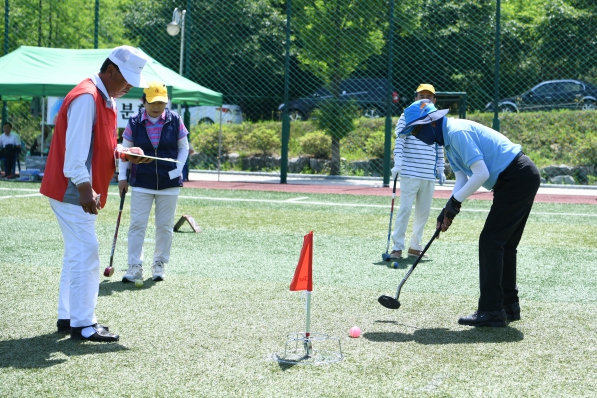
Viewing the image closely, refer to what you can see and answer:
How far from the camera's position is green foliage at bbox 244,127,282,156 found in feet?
77.7

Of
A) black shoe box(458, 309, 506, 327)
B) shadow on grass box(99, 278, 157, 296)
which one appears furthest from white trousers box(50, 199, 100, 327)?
black shoe box(458, 309, 506, 327)

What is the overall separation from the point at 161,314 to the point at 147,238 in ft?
14.2

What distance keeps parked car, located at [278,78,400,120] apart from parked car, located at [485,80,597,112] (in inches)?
97.7

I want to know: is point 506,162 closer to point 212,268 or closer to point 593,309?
point 593,309

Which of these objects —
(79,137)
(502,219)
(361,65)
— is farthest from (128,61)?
(361,65)

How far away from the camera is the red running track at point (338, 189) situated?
16.4 meters

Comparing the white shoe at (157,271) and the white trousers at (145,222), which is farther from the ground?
the white trousers at (145,222)

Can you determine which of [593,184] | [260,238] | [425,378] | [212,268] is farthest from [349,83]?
[425,378]

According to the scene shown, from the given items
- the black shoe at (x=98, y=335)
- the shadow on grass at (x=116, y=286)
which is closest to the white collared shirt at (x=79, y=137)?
the black shoe at (x=98, y=335)

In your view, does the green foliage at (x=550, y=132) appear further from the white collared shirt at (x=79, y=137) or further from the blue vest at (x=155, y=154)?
the white collared shirt at (x=79, y=137)

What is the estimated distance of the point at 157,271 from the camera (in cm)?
740

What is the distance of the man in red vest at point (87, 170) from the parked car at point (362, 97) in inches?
556

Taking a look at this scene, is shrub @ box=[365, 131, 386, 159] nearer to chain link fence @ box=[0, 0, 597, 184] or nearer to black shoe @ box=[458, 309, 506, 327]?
chain link fence @ box=[0, 0, 597, 184]

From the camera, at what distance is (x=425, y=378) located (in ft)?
14.8
